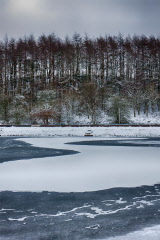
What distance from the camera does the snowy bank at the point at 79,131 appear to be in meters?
28.7

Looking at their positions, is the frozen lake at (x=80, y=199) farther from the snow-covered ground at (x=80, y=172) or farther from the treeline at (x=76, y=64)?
the treeline at (x=76, y=64)

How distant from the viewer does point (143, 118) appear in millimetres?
43719

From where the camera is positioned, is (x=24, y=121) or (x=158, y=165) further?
(x=24, y=121)

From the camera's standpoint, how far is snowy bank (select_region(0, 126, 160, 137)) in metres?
28.7

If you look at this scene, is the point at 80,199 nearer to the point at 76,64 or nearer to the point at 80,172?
the point at 80,172

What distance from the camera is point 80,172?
431 inches

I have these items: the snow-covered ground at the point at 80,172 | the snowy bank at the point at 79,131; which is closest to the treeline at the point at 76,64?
the snowy bank at the point at 79,131

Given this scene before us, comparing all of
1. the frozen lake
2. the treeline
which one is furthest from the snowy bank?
the treeline

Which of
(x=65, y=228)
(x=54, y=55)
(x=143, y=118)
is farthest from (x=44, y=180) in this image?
(x=54, y=55)

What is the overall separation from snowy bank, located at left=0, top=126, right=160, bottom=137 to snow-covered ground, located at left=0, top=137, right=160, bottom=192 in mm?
13918

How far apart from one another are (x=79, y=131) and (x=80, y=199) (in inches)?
896

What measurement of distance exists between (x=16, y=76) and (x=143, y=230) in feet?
193

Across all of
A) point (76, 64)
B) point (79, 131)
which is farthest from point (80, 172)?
point (76, 64)

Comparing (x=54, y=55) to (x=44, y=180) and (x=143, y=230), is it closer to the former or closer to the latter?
(x=44, y=180)
